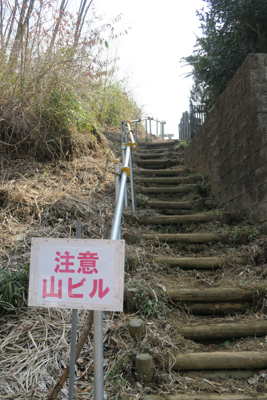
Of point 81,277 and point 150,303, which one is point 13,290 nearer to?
point 150,303

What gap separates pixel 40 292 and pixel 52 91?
365 centimetres

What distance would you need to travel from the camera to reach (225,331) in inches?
86.4

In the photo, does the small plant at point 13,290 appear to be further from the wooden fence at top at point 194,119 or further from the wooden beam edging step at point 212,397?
the wooden fence at top at point 194,119

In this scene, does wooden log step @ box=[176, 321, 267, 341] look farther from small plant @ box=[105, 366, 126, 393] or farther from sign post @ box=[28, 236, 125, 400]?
sign post @ box=[28, 236, 125, 400]

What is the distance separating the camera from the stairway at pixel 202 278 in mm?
1960

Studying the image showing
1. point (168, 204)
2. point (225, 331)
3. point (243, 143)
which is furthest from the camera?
point (168, 204)

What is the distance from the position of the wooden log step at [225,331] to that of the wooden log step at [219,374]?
266mm

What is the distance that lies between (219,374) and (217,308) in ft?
1.88

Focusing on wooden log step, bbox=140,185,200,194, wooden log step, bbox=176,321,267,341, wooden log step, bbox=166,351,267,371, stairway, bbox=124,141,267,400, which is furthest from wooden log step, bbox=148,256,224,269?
wooden log step, bbox=140,185,200,194

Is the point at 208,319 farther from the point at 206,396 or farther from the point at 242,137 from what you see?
the point at 242,137

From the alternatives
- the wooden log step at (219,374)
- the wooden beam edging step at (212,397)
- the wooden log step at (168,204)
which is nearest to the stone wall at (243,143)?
the wooden log step at (168,204)

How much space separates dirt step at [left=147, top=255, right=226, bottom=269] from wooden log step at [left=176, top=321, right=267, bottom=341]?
794mm

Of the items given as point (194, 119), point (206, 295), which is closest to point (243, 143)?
point (206, 295)

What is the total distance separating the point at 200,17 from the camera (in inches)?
178
